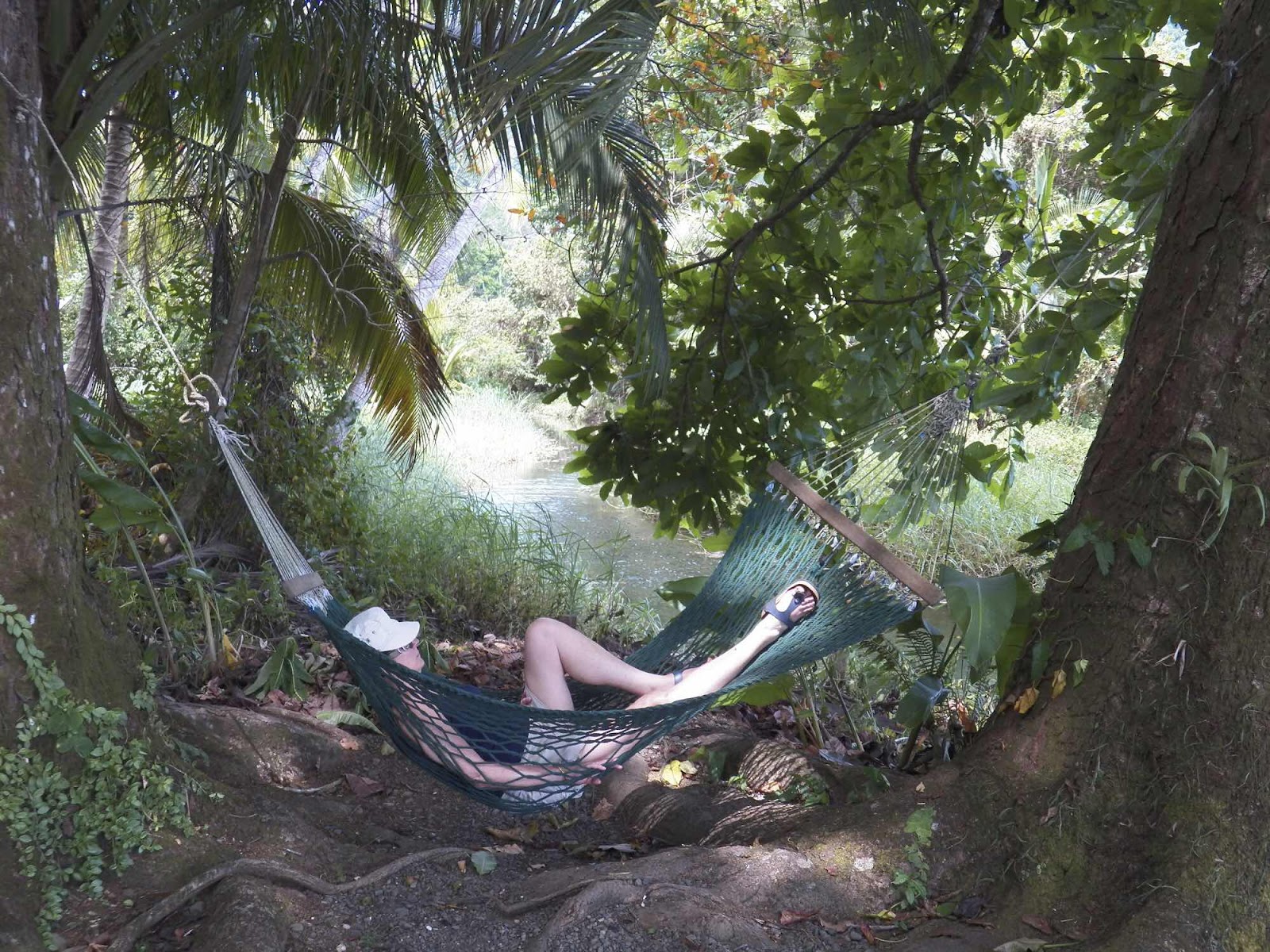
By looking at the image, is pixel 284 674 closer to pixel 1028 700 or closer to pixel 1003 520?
pixel 1028 700

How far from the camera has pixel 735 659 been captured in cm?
244

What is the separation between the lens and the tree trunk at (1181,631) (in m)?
1.62

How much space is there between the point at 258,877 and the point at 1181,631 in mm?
1646

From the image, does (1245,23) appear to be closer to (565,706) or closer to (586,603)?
(565,706)

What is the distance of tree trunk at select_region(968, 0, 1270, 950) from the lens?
162cm

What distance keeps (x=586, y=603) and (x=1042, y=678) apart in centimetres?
308

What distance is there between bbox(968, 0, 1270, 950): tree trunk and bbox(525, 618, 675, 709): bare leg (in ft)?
3.07

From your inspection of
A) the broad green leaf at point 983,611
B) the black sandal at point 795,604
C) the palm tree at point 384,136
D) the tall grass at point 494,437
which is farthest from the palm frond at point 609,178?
the tall grass at point 494,437

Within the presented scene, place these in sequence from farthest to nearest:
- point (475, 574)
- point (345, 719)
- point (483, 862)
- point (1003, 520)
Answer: point (1003, 520) < point (475, 574) < point (345, 719) < point (483, 862)

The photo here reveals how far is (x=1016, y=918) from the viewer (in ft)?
5.62

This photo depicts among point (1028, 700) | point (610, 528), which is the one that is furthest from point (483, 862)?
point (610, 528)

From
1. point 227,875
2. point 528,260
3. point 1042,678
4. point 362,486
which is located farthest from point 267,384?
point 528,260

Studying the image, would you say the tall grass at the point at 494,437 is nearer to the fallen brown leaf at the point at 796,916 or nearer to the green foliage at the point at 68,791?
the green foliage at the point at 68,791

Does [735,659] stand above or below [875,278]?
below
